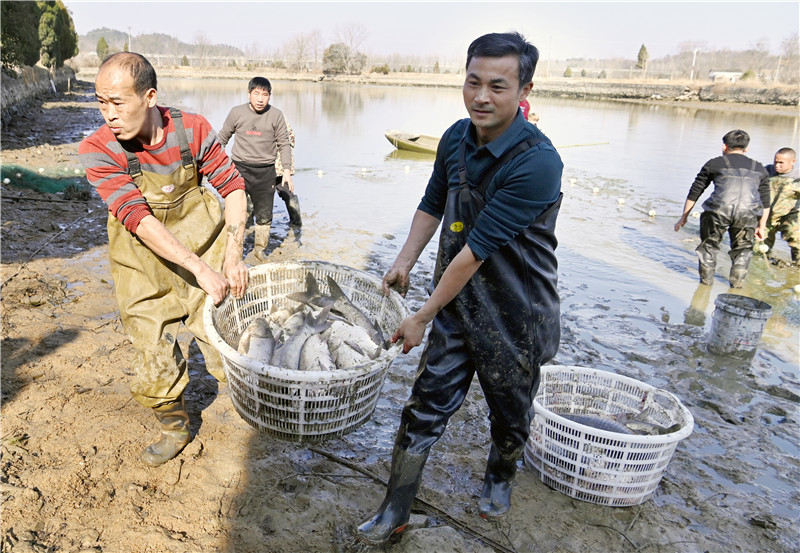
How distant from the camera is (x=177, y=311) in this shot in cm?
330

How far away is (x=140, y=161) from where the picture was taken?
3.03m

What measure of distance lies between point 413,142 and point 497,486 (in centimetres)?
1559

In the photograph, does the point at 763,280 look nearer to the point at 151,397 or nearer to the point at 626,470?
the point at 626,470

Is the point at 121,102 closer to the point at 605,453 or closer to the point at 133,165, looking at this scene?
the point at 133,165

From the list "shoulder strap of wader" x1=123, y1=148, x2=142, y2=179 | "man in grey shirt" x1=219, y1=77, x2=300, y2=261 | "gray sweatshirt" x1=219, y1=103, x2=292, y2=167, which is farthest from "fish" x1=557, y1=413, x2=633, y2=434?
"gray sweatshirt" x1=219, y1=103, x2=292, y2=167

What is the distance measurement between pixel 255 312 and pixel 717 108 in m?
50.5

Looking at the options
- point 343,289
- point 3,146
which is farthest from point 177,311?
point 3,146

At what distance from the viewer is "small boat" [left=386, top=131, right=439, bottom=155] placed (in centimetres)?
1757

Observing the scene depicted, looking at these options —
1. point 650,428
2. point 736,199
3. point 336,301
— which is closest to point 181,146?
point 336,301

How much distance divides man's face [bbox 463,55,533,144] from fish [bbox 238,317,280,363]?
6.95 ft

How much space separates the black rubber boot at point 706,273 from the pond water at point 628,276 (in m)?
0.12

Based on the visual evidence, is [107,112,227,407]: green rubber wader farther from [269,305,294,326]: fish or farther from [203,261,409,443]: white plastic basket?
[269,305,294,326]: fish

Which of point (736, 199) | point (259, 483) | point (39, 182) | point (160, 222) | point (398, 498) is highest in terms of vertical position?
point (160, 222)

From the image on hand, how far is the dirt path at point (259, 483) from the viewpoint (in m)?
2.79
